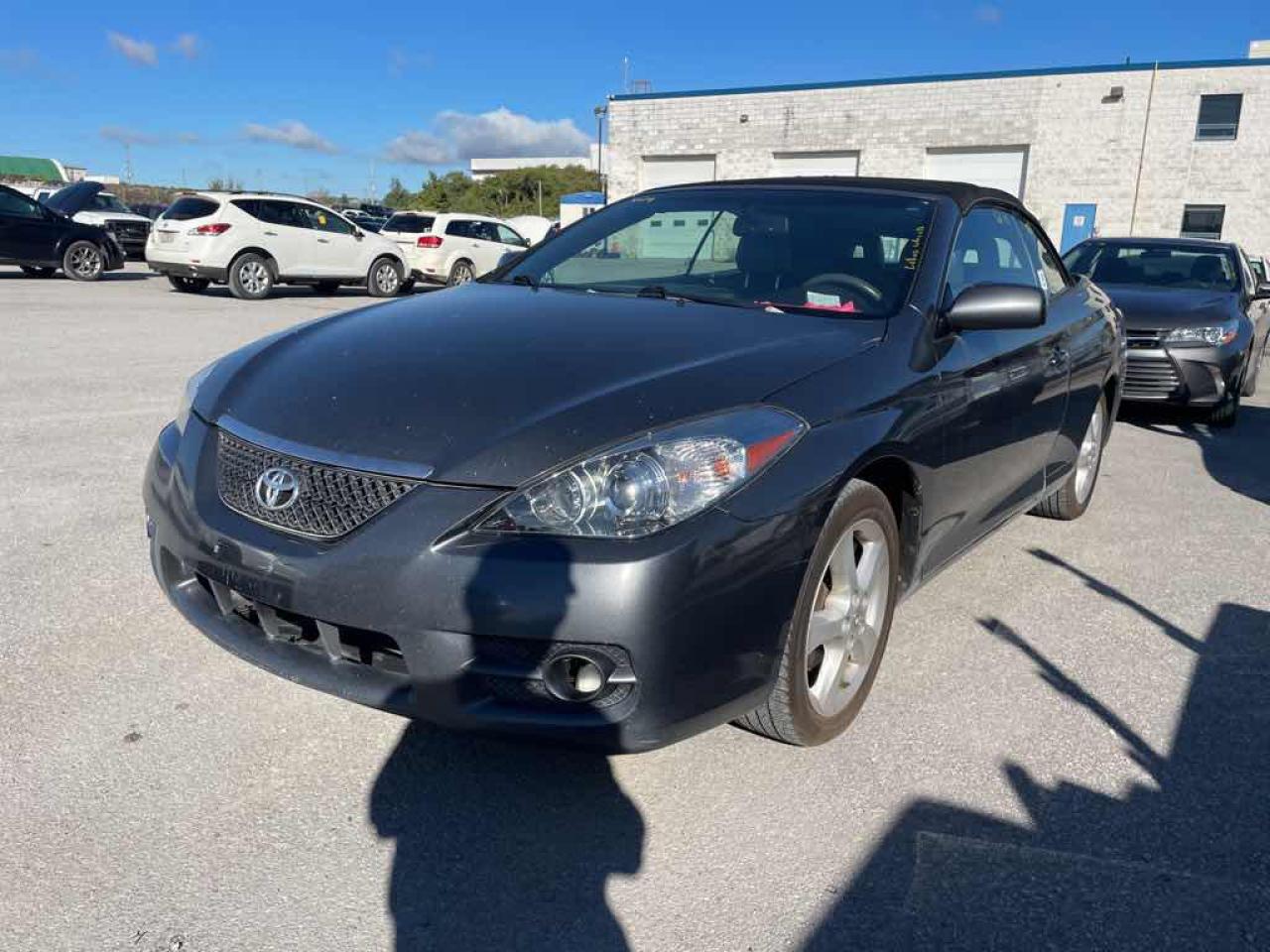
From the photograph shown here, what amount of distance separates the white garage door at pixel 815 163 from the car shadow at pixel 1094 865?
31.7 metres

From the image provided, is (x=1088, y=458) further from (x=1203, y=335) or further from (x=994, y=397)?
(x=1203, y=335)

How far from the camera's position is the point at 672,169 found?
120 ft

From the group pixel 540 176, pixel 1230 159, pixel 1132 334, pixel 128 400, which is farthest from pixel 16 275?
pixel 540 176

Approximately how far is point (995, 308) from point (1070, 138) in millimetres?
31693

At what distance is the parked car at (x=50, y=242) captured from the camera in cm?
1667

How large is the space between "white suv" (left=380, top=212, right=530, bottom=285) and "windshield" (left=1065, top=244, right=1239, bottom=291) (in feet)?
39.2

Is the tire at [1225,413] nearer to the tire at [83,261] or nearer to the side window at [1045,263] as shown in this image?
the side window at [1045,263]

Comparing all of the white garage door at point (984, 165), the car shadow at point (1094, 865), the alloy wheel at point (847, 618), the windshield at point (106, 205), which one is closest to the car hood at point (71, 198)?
the windshield at point (106, 205)

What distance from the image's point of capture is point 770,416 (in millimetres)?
2410

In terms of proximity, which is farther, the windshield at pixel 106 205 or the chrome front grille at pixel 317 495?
the windshield at pixel 106 205

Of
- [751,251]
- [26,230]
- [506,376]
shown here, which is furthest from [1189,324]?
[26,230]

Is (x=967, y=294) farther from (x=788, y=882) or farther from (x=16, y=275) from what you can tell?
(x=16, y=275)

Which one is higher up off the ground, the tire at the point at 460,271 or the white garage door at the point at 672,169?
the white garage door at the point at 672,169

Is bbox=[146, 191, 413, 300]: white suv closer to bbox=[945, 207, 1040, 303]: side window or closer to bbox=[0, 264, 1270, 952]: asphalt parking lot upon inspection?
bbox=[0, 264, 1270, 952]: asphalt parking lot
